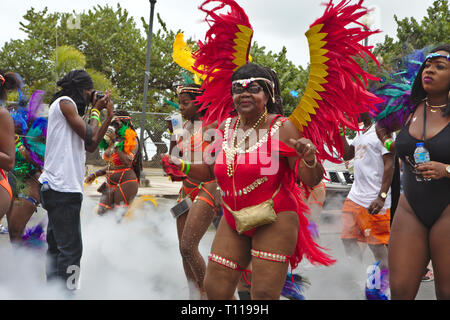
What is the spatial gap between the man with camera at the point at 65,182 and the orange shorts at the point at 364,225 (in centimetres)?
286

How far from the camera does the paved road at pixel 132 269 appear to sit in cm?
474

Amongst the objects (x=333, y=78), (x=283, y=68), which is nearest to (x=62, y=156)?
(x=333, y=78)

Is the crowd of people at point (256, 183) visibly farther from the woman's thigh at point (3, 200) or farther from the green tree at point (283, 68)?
the green tree at point (283, 68)

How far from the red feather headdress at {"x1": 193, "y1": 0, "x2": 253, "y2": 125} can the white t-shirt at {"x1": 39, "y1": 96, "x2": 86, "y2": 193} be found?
3.70ft

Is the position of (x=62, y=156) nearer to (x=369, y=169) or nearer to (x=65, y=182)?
(x=65, y=182)

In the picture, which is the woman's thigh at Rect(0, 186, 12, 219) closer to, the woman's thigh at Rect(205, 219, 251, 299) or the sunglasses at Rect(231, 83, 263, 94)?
the woman's thigh at Rect(205, 219, 251, 299)

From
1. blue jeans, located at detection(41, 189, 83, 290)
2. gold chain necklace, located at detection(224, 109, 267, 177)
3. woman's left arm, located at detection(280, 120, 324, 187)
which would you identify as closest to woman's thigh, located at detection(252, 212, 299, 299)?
woman's left arm, located at detection(280, 120, 324, 187)

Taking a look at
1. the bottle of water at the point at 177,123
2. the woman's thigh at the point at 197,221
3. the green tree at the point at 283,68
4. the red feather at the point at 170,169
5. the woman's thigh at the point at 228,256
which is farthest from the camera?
the green tree at the point at 283,68

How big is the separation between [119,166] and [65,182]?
11.1 ft

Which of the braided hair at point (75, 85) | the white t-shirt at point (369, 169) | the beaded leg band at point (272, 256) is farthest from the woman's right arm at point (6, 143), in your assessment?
the white t-shirt at point (369, 169)

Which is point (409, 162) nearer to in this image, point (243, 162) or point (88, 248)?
point (243, 162)

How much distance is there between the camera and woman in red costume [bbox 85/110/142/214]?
24.1 feet

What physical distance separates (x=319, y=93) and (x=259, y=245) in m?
1.05

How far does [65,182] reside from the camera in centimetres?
409
